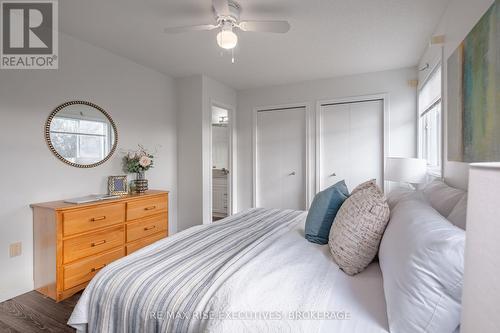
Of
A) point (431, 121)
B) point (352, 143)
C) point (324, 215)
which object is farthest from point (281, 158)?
point (324, 215)

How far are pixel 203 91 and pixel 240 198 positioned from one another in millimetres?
2012

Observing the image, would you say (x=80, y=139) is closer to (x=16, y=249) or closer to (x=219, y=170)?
(x=16, y=249)

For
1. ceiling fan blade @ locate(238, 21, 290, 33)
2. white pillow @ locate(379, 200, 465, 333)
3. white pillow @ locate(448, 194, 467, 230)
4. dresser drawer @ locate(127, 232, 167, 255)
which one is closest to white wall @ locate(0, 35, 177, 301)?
dresser drawer @ locate(127, 232, 167, 255)

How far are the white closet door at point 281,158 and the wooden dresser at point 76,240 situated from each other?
2325mm

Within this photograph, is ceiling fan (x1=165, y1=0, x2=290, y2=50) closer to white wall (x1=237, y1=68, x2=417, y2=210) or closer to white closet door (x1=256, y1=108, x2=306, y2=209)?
white wall (x1=237, y1=68, x2=417, y2=210)

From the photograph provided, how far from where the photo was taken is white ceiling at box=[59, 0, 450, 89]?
203cm

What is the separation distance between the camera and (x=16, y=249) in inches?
84.4

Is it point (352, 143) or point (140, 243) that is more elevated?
point (352, 143)

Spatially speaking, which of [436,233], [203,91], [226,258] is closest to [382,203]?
[436,233]

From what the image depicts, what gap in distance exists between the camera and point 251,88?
4.40 metres

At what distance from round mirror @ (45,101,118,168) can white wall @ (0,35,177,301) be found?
6 cm

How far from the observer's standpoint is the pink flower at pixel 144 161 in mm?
2961

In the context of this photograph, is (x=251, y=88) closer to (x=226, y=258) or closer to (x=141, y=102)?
(x=141, y=102)

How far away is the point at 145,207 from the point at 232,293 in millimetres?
2196
